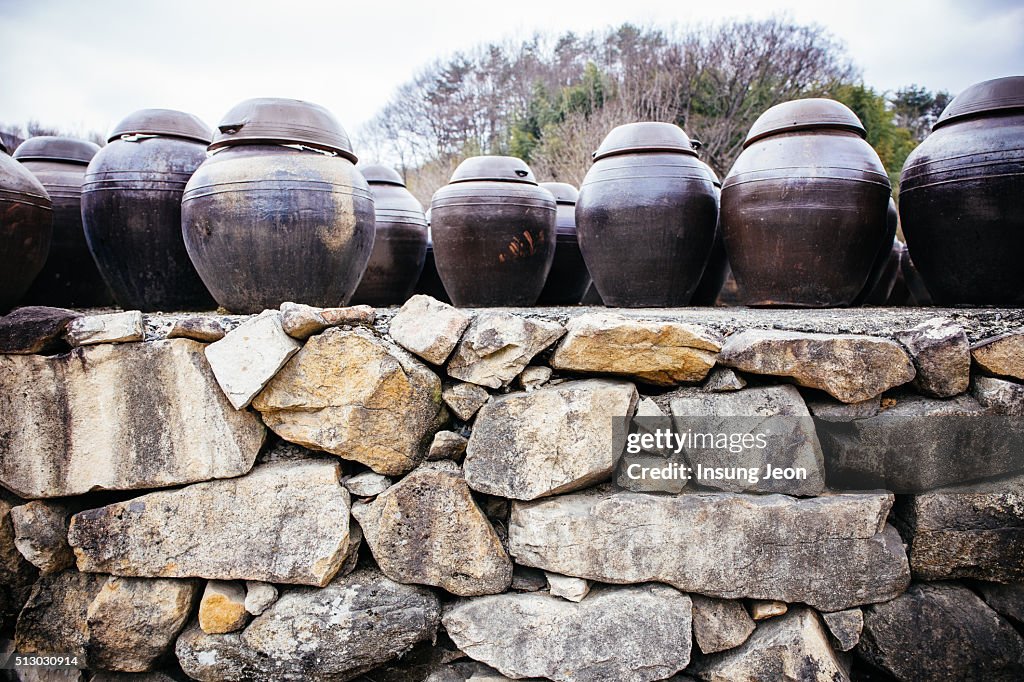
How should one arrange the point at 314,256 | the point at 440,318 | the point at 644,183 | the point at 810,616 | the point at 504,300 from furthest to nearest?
the point at 504,300
the point at 644,183
the point at 314,256
the point at 440,318
the point at 810,616

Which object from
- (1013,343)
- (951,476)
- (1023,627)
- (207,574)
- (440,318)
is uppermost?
(440,318)

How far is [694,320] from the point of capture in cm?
215

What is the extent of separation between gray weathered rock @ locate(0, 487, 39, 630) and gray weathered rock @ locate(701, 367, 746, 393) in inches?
89.0

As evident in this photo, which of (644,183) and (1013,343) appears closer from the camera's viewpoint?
(1013,343)

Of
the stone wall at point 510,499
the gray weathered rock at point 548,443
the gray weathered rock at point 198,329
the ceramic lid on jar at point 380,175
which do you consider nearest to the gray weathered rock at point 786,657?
the stone wall at point 510,499

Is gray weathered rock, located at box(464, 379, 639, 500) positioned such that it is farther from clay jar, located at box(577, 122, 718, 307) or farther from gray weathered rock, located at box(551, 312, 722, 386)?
clay jar, located at box(577, 122, 718, 307)

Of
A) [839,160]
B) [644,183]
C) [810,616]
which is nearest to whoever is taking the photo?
[810,616]

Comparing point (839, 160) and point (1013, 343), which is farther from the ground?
point (839, 160)

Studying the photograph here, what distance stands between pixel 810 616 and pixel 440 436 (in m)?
1.22

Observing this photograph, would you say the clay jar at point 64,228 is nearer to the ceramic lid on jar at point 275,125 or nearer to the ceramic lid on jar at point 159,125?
the ceramic lid on jar at point 159,125

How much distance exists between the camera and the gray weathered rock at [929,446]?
1907mm

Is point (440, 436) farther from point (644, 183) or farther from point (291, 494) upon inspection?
point (644, 183)

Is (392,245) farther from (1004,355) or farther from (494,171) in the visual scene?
(1004,355)

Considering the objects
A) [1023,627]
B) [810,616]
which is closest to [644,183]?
[810,616]
